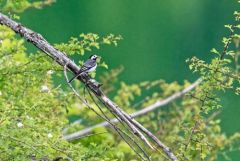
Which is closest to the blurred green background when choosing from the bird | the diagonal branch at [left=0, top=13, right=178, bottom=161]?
the bird

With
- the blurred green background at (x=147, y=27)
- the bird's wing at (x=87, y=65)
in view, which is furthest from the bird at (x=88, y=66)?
the blurred green background at (x=147, y=27)

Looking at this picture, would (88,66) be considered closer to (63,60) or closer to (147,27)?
(63,60)

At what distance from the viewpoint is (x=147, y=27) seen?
33.5m

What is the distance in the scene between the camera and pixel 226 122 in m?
20.6

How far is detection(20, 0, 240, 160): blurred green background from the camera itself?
27.8m

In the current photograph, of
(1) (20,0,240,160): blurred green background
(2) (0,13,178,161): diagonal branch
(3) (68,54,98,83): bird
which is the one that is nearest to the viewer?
(2) (0,13,178,161): diagonal branch

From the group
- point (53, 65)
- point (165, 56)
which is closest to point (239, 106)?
point (165, 56)

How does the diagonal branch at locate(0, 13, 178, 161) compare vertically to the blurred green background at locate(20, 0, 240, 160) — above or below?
below

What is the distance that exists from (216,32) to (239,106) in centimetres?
A: 1107

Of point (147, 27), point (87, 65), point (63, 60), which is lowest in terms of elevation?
point (63, 60)

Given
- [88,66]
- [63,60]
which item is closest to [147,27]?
[88,66]

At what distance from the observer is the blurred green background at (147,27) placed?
27766mm

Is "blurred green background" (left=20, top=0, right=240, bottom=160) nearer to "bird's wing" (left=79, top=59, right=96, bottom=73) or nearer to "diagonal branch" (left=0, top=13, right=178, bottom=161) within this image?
"bird's wing" (left=79, top=59, right=96, bottom=73)

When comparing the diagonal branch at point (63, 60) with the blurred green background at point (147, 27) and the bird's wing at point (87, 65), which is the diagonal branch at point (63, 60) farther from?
the blurred green background at point (147, 27)
